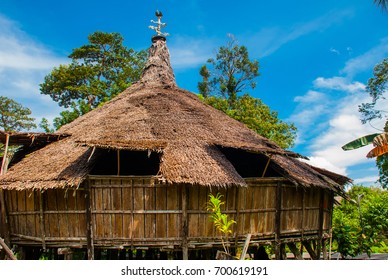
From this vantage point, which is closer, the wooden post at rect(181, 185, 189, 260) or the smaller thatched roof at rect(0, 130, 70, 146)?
the wooden post at rect(181, 185, 189, 260)

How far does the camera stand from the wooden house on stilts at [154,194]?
8836 mm

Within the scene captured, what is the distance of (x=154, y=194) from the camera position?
8.91m

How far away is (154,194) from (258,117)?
52.8ft

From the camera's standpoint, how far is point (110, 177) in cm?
882

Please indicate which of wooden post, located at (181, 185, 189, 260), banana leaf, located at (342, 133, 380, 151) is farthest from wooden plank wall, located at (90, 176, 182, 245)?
banana leaf, located at (342, 133, 380, 151)

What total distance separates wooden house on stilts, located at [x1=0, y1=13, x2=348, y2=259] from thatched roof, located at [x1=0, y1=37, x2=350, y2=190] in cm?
4

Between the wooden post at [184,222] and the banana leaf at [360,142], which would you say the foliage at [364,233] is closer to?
the banana leaf at [360,142]

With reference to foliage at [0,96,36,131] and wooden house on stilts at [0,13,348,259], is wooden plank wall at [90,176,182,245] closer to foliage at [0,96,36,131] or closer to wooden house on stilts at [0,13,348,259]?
wooden house on stilts at [0,13,348,259]

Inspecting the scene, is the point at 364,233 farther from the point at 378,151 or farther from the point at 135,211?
the point at 135,211

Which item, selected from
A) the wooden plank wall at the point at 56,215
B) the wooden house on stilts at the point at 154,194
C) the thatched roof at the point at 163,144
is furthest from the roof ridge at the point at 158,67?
the wooden plank wall at the point at 56,215

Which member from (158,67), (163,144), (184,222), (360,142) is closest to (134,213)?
(184,222)

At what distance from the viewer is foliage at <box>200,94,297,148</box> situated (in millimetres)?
22891
